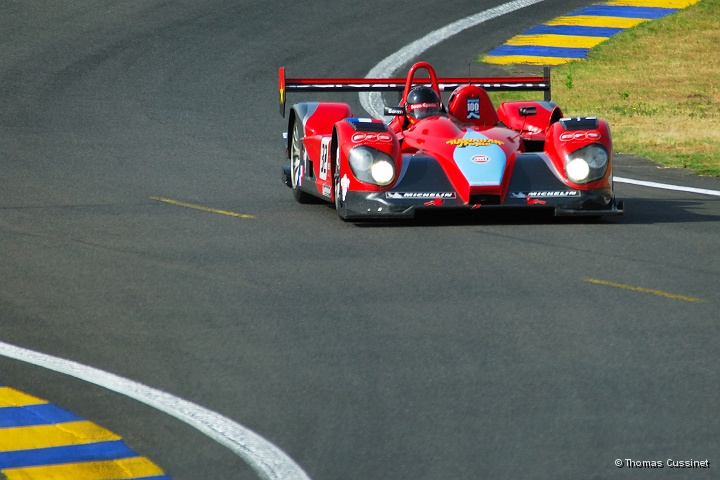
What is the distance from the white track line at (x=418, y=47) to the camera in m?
17.2

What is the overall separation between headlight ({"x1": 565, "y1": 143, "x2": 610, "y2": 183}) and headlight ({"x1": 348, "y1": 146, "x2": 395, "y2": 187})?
4.30ft

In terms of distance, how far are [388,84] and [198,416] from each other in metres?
6.72

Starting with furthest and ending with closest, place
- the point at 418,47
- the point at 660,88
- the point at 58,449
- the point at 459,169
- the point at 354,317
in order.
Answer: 1. the point at 418,47
2. the point at 660,88
3. the point at 459,169
4. the point at 354,317
5. the point at 58,449

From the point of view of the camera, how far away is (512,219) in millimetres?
9914

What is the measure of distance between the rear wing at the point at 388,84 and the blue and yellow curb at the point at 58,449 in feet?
21.0

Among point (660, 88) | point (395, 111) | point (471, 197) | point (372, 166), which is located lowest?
point (660, 88)

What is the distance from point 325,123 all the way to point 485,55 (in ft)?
31.7

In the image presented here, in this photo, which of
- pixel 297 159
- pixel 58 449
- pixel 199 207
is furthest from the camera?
pixel 297 159

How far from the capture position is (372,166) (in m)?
9.51

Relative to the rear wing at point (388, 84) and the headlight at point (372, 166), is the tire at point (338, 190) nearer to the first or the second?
the headlight at point (372, 166)

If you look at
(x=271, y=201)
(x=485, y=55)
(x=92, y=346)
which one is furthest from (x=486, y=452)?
(x=485, y=55)

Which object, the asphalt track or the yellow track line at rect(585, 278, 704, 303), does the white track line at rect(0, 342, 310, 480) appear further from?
the yellow track line at rect(585, 278, 704, 303)

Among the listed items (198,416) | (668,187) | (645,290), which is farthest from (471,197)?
(198,416)

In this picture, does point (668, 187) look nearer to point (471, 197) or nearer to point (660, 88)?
point (471, 197)
